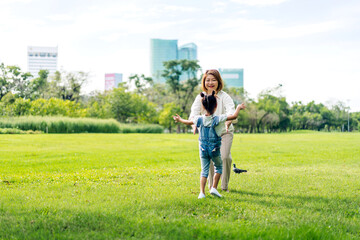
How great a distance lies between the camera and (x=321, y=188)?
739 centimetres

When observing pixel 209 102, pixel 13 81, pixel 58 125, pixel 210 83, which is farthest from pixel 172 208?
pixel 13 81

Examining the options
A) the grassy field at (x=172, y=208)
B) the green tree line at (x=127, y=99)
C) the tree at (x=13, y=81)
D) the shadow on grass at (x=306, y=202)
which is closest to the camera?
the grassy field at (x=172, y=208)

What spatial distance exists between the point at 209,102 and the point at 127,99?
56931 mm

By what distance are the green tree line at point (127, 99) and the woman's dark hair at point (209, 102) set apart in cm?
4620

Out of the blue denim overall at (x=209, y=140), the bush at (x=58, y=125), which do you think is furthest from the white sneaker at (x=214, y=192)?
the bush at (x=58, y=125)

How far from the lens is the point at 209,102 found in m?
5.77

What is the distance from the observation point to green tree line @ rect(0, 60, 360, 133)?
172ft

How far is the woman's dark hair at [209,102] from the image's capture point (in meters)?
5.77

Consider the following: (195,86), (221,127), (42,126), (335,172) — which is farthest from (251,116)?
(221,127)

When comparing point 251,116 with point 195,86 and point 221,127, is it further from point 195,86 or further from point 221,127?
point 221,127

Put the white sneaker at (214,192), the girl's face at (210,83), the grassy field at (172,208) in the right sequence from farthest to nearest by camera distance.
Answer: the girl's face at (210,83)
the white sneaker at (214,192)
the grassy field at (172,208)

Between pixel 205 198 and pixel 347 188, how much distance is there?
3504 millimetres

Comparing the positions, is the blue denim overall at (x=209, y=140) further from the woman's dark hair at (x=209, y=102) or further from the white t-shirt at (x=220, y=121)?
the woman's dark hair at (x=209, y=102)

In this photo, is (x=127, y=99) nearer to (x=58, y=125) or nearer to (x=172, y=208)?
(x=58, y=125)
